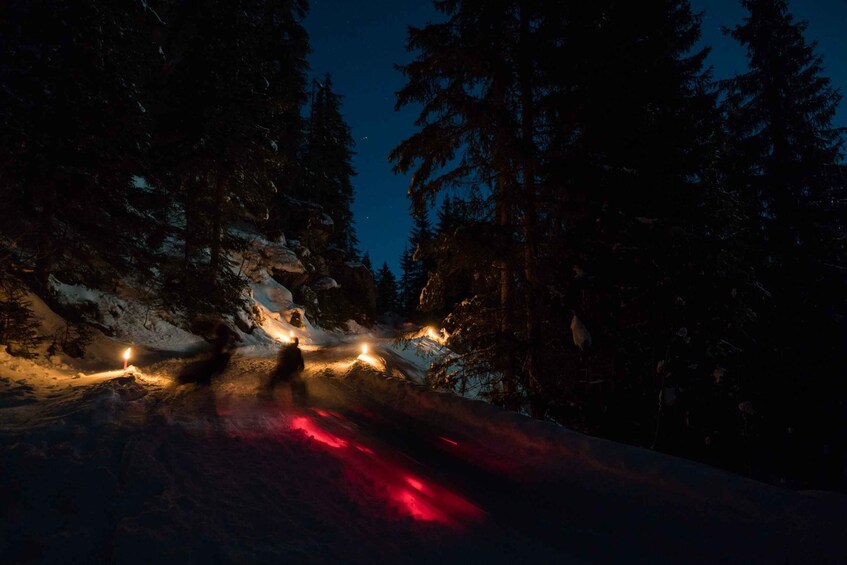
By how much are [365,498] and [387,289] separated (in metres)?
69.8

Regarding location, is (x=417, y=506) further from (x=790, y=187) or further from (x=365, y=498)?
(x=790, y=187)

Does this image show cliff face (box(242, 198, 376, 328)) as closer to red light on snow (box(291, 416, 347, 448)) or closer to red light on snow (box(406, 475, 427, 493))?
red light on snow (box(291, 416, 347, 448))

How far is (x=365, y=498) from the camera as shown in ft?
13.1

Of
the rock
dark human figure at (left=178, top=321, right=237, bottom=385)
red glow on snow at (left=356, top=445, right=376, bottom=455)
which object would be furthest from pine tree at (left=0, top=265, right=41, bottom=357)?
the rock

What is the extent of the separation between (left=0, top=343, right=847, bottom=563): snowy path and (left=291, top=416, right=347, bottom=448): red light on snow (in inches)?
2.2

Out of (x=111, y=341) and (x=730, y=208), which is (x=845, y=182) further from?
(x=111, y=341)

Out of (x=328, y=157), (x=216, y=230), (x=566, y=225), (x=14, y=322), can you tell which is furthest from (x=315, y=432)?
(x=328, y=157)

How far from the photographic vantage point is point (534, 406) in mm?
A: 8211

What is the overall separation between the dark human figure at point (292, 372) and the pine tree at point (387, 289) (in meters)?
56.3

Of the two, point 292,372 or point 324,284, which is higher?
point 324,284

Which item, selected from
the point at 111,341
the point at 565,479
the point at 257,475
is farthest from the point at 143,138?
the point at 565,479

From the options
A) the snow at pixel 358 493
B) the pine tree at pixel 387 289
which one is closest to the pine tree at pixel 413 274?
the pine tree at pixel 387 289

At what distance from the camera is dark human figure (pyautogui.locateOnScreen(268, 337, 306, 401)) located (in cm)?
1003

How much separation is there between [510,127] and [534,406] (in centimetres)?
593
